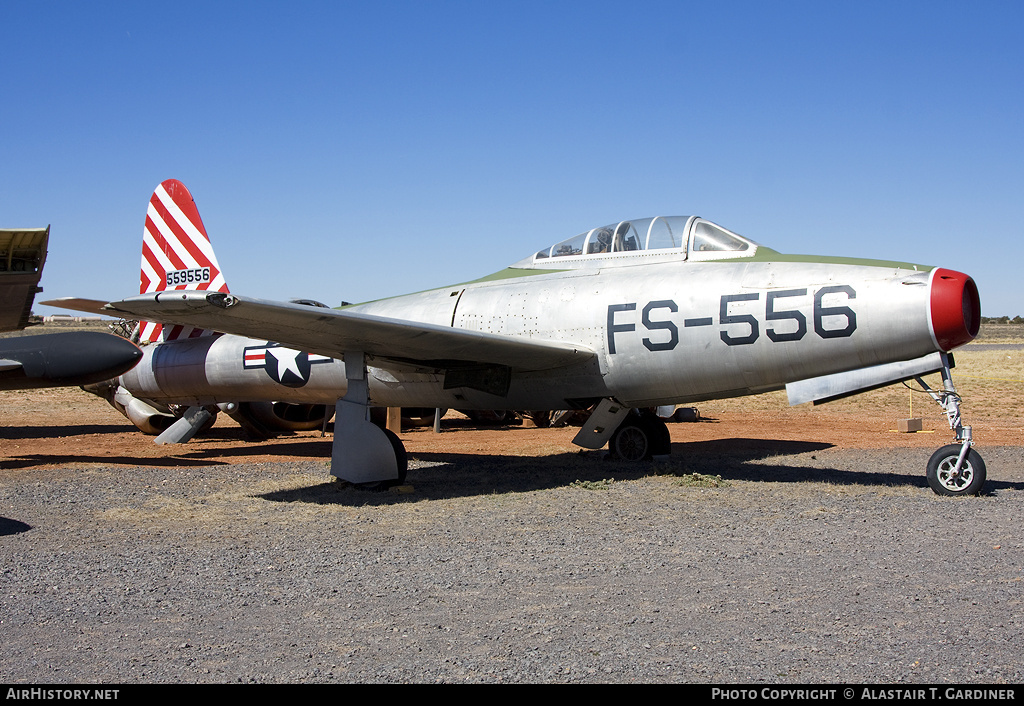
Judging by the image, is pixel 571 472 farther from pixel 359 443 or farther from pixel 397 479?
pixel 359 443

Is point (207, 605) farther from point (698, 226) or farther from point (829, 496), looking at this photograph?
point (698, 226)


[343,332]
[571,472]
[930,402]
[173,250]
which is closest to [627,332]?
[571,472]

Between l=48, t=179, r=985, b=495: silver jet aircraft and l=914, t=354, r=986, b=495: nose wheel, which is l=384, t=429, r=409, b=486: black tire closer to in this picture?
l=48, t=179, r=985, b=495: silver jet aircraft

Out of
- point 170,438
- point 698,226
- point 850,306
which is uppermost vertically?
point 698,226

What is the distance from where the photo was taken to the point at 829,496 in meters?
8.44

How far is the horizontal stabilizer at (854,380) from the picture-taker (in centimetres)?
888

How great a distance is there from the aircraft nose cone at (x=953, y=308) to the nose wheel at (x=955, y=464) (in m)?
0.56

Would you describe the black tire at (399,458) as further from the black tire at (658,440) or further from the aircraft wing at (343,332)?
the black tire at (658,440)

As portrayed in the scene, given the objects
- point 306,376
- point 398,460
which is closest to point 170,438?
point 306,376

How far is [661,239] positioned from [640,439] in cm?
334

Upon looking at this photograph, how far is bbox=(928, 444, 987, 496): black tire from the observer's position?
26.9 feet

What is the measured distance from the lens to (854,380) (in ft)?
29.4
